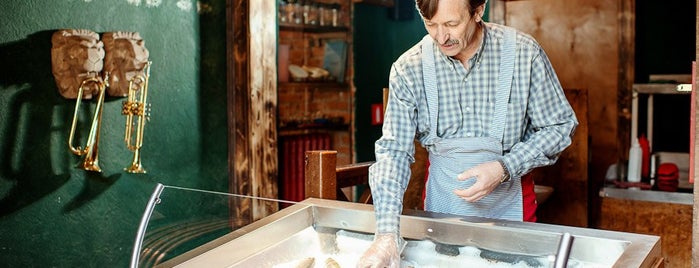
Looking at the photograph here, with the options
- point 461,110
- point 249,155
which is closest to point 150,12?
point 249,155

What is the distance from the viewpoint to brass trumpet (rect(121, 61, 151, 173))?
356 cm

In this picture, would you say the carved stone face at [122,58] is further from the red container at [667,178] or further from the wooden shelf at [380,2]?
the red container at [667,178]

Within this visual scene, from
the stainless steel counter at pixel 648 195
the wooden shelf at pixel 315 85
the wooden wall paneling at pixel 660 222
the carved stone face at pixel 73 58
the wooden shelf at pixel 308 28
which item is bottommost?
the wooden wall paneling at pixel 660 222

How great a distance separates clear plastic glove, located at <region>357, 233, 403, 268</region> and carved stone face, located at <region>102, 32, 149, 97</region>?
6.82 ft

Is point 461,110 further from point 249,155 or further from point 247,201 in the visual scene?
point 249,155

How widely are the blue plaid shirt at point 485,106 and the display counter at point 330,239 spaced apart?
0.32 m

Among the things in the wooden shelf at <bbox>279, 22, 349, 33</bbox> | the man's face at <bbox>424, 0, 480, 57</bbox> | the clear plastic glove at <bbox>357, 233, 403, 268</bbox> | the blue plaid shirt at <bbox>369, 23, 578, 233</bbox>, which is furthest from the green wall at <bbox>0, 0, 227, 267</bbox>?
the clear plastic glove at <bbox>357, 233, 403, 268</bbox>

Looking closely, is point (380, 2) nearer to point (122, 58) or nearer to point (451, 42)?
point (122, 58)

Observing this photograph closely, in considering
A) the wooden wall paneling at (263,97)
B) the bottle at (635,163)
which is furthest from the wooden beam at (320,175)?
the bottle at (635,163)

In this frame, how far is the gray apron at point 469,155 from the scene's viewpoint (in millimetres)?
2336

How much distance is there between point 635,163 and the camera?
455 cm

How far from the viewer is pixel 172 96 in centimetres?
398

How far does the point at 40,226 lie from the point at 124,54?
885 millimetres

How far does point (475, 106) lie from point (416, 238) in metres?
0.63
